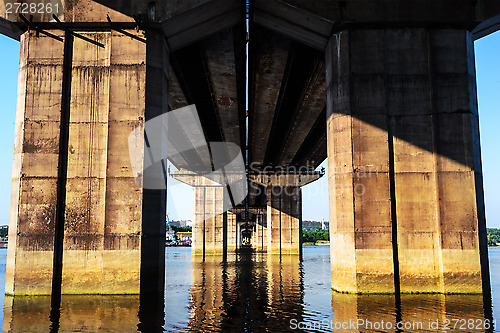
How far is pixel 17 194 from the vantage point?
19641 millimetres

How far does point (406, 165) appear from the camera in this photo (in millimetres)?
20344

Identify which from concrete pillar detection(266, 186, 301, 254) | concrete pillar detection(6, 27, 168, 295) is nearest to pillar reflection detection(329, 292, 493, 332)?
concrete pillar detection(6, 27, 168, 295)

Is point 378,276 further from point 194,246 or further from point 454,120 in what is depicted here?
point 194,246

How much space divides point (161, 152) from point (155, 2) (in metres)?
6.68

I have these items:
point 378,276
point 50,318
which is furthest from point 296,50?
point 50,318

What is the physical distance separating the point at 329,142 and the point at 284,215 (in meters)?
54.2

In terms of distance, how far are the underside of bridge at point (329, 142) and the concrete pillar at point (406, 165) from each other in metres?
0.06

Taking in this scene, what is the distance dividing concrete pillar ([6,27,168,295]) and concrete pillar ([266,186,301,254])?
5535 centimetres

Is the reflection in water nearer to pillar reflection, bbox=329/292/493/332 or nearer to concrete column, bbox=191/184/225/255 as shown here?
pillar reflection, bbox=329/292/493/332

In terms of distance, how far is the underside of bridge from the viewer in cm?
1942

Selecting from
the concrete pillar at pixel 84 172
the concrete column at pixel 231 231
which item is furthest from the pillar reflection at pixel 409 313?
the concrete column at pixel 231 231

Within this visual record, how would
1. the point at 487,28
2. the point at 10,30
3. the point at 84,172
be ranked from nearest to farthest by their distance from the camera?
the point at 84,172
the point at 10,30
the point at 487,28

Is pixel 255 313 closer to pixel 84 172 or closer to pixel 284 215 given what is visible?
pixel 84 172

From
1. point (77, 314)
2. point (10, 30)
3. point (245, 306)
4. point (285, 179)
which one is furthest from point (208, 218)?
point (77, 314)
